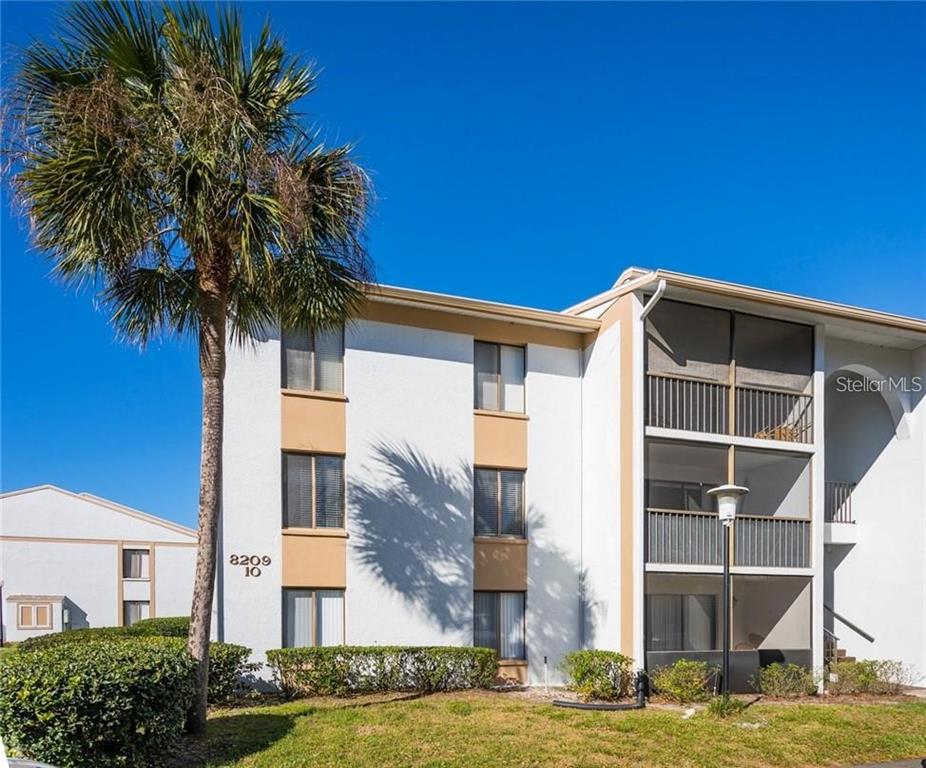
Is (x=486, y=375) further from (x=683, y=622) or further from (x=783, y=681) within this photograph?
(x=783, y=681)

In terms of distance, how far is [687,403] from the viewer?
16.9 m

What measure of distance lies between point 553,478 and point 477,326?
353cm

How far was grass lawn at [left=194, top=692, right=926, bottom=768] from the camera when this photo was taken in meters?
10.2

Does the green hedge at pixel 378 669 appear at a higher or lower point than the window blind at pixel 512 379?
lower

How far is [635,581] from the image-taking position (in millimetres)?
15867

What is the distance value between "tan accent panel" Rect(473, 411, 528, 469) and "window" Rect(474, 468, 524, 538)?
0.68 ft

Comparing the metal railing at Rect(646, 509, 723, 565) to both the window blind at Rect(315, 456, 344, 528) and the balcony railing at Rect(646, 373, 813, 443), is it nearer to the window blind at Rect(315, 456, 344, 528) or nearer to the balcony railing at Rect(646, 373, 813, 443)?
the balcony railing at Rect(646, 373, 813, 443)

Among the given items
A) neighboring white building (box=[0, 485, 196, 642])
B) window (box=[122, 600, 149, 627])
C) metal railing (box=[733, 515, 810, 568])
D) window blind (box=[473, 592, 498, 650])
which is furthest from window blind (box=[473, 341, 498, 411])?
window (box=[122, 600, 149, 627])

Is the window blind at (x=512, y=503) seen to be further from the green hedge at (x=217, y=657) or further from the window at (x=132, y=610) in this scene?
the window at (x=132, y=610)

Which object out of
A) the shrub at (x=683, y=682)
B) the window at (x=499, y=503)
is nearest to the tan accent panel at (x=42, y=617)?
the window at (x=499, y=503)

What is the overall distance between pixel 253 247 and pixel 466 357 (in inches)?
280

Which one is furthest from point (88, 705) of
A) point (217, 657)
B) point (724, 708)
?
point (724, 708)

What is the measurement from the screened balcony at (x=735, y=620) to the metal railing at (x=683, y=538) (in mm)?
430

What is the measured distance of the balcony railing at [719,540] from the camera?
53.5ft
